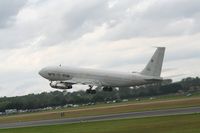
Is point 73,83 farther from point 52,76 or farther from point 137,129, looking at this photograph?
point 137,129

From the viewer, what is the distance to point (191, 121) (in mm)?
65188

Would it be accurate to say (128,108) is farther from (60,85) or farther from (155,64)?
(60,85)

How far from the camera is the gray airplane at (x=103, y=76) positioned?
365 ft

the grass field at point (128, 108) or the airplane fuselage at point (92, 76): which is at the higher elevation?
the airplane fuselage at point (92, 76)

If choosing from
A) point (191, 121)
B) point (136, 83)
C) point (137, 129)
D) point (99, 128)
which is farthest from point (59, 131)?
point (136, 83)

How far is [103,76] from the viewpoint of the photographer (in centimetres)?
11425

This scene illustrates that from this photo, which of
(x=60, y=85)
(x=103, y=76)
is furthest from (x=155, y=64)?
(x=60, y=85)

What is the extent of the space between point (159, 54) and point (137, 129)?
52.0 metres

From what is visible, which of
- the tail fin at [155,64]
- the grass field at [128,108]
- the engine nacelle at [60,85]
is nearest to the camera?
the grass field at [128,108]

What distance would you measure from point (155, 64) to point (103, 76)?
11.4 meters

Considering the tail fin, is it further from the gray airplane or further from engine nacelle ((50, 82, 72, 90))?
engine nacelle ((50, 82, 72, 90))

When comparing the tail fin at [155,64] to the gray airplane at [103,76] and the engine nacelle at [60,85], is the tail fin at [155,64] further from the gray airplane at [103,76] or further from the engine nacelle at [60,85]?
the engine nacelle at [60,85]

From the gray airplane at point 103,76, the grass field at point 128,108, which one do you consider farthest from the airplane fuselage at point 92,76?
the grass field at point 128,108

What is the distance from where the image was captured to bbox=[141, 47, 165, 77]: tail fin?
364ft
